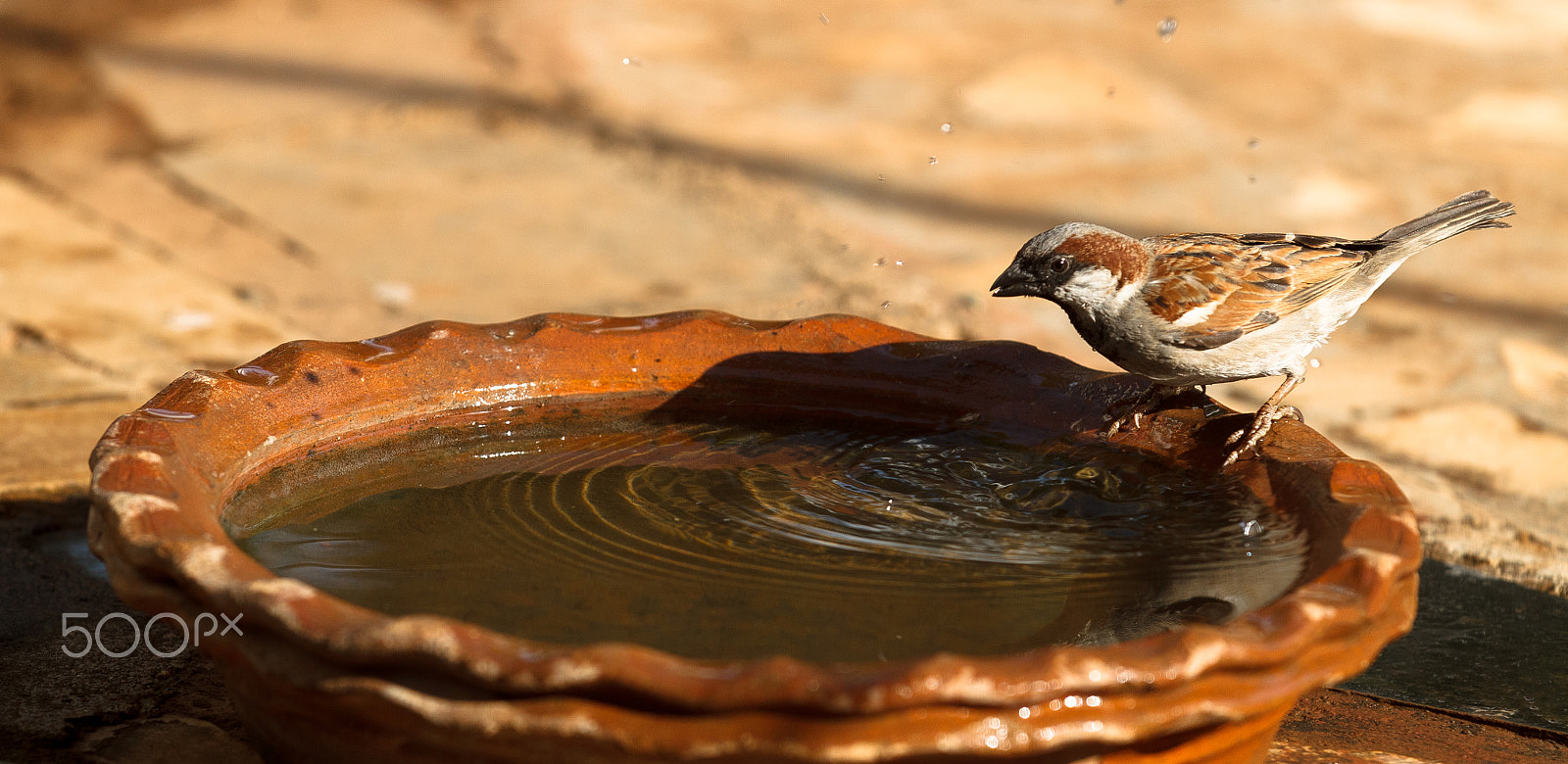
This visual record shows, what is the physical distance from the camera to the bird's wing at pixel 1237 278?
124 inches

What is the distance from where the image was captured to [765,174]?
7.48 metres

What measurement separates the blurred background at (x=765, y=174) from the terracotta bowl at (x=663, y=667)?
140 centimetres

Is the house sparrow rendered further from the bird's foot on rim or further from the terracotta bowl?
the terracotta bowl

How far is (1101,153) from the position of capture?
7.65m

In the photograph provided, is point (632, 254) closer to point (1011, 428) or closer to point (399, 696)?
point (1011, 428)

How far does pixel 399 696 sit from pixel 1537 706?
96.6 inches

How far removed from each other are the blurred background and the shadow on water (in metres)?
0.18

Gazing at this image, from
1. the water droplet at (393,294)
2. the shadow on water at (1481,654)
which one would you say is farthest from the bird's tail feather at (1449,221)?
the water droplet at (393,294)

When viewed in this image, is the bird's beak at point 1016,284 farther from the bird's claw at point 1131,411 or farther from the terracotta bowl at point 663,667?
the terracotta bowl at point 663,667

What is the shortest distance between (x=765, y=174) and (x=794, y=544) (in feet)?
16.4

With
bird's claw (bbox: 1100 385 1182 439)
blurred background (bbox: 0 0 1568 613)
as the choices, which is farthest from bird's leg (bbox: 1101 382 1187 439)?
blurred background (bbox: 0 0 1568 613)

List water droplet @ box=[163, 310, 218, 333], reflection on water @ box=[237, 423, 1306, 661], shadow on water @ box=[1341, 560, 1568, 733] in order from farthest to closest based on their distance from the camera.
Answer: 1. water droplet @ box=[163, 310, 218, 333]
2. shadow on water @ box=[1341, 560, 1568, 733]
3. reflection on water @ box=[237, 423, 1306, 661]

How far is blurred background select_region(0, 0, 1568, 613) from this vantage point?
5059 millimetres

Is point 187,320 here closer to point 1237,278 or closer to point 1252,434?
point 1237,278
